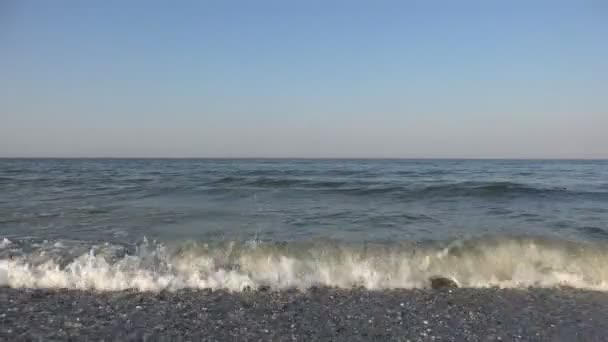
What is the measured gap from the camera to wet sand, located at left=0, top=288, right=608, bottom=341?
12.3 feet

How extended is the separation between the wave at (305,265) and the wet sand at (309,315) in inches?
11.4

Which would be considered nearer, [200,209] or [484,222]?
[484,222]

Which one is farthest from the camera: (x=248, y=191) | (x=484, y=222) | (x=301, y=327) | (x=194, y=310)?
(x=248, y=191)

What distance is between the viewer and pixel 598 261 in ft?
19.9

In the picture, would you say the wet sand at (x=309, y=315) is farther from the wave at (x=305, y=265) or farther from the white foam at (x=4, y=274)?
the white foam at (x=4, y=274)

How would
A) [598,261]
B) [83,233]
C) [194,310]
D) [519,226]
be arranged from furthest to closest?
[519,226]
[83,233]
[598,261]
[194,310]

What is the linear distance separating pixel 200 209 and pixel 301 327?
26.8 feet

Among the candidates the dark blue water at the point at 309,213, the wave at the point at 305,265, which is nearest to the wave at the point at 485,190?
the dark blue water at the point at 309,213

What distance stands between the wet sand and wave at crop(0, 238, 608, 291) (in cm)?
29

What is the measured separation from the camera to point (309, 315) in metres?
4.20

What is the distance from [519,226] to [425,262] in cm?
383

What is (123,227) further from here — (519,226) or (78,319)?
(519,226)

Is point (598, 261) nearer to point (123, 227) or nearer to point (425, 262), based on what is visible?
point (425, 262)

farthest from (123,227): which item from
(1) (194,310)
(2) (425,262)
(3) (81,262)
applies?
(2) (425,262)
